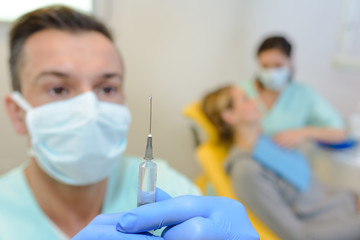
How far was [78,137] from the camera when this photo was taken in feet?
2.00

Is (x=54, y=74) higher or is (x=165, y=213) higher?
(x=54, y=74)

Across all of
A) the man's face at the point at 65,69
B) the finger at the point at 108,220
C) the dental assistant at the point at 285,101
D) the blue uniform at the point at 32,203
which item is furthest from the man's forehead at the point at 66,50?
the dental assistant at the point at 285,101

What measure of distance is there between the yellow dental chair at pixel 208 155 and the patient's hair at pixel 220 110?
31 mm

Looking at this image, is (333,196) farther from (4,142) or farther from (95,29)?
(4,142)

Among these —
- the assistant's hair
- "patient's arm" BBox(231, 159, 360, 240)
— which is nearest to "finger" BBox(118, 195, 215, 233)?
"patient's arm" BBox(231, 159, 360, 240)

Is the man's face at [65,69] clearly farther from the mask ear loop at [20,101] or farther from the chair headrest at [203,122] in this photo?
the chair headrest at [203,122]

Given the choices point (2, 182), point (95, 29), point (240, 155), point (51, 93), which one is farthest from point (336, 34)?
point (2, 182)

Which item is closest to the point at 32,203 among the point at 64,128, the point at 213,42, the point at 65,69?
the point at 64,128

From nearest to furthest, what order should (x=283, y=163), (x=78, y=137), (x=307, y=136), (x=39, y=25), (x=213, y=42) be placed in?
(x=78, y=137) → (x=39, y=25) → (x=283, y=163) → (x=307, y=136) → (x=213, y=42)

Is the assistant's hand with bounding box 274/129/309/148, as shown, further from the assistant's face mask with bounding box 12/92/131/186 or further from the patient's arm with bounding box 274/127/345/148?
the assistant's face mask with bounding box 12/92/131/186

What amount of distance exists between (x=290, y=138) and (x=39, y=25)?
128 cm

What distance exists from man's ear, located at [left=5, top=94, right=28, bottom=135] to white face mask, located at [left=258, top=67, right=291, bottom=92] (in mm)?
1345

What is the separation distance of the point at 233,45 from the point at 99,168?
6.67ft

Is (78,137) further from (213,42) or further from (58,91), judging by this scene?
(213,42)
